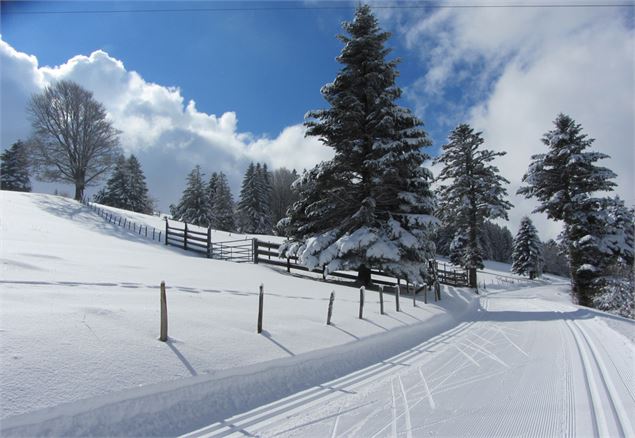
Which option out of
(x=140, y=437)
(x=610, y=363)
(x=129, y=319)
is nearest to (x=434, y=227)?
(x=610, y=363)

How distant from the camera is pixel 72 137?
32562 mm

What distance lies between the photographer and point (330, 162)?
15.3 m

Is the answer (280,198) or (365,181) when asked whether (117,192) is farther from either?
(365,181)

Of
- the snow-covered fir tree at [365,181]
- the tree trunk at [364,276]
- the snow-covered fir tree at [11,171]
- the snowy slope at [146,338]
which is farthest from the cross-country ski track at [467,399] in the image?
the snow-covered fir tree at [11,171]

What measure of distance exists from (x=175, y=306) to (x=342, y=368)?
3454mm

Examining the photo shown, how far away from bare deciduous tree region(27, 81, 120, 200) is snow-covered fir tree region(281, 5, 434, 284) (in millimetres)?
27281

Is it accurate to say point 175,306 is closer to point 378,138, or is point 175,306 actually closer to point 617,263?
point 378,138

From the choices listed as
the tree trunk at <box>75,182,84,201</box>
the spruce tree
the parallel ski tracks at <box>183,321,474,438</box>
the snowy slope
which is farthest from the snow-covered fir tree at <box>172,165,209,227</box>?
the parallel ski tracks at <box>183,321,474,438</box>

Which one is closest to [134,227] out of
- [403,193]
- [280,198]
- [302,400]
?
[403,193]

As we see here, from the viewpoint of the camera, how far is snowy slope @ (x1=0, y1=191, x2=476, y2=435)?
11.3 feet

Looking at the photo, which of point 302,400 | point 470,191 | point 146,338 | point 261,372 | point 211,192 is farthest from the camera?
point 211,192

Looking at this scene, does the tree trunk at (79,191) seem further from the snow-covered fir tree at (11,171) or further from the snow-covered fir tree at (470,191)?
the snow-covered fir tree at (470,191)

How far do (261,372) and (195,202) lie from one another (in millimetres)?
49855

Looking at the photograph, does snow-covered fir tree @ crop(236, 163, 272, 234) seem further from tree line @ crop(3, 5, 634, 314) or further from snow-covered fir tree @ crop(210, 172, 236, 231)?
tree line @ crop(3, 5, 634, 314)
